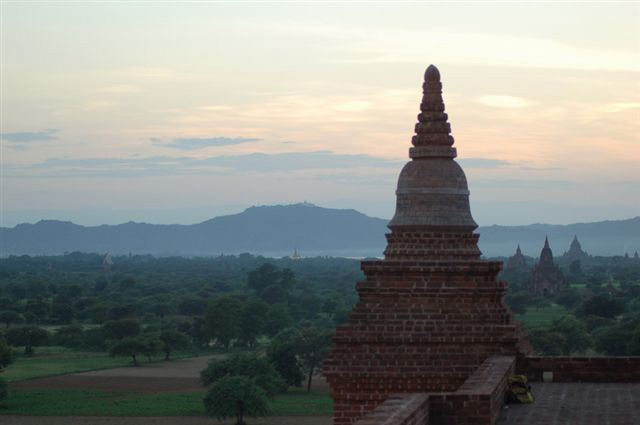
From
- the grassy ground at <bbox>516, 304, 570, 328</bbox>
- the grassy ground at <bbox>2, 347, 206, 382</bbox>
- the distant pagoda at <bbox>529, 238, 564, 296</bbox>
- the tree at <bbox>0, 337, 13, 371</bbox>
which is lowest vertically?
the grassy ground at <bbox>2, 347, 206, 382</bbox>

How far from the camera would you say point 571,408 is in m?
16.6

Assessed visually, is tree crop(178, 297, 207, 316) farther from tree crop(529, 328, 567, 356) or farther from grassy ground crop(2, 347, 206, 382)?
tree crop(529, 328, 567, 356)

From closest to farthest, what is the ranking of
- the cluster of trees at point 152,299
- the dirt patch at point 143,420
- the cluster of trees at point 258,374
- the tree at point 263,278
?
the dirt patch at point 143,420
the cluster of trees at point 258,374
the cluster of trees at point 152,299
the tree at point 263,278

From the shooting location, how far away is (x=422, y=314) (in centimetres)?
1878

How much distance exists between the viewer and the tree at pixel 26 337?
342 ft

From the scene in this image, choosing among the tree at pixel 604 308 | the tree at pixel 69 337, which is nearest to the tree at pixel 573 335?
the tree at pixel 604 308

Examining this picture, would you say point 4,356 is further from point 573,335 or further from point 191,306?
point 191,306

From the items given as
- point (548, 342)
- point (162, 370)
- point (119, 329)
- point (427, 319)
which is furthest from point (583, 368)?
point (119, 329)

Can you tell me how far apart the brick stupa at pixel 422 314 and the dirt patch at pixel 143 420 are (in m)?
45.7

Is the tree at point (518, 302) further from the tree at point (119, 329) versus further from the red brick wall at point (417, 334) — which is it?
the red brick wall at point (417, 334)

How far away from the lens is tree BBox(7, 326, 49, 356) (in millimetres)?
104125

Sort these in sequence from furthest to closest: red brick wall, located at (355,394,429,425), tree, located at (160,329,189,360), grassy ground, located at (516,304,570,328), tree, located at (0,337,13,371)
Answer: grassy ground, located at (516,304,570,328) < tree, located at (160,329,189,360) < tree, located at (0,337,13,371) < red brick wall, located at (355,394,429,425)

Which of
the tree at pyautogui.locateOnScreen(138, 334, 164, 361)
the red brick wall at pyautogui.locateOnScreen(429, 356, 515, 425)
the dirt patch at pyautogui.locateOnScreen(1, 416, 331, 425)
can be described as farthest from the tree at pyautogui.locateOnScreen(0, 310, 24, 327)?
the red brick wall at pyautogui.locateOnScreen(429, 356, 515, 425)

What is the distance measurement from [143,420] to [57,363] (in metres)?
30.0
